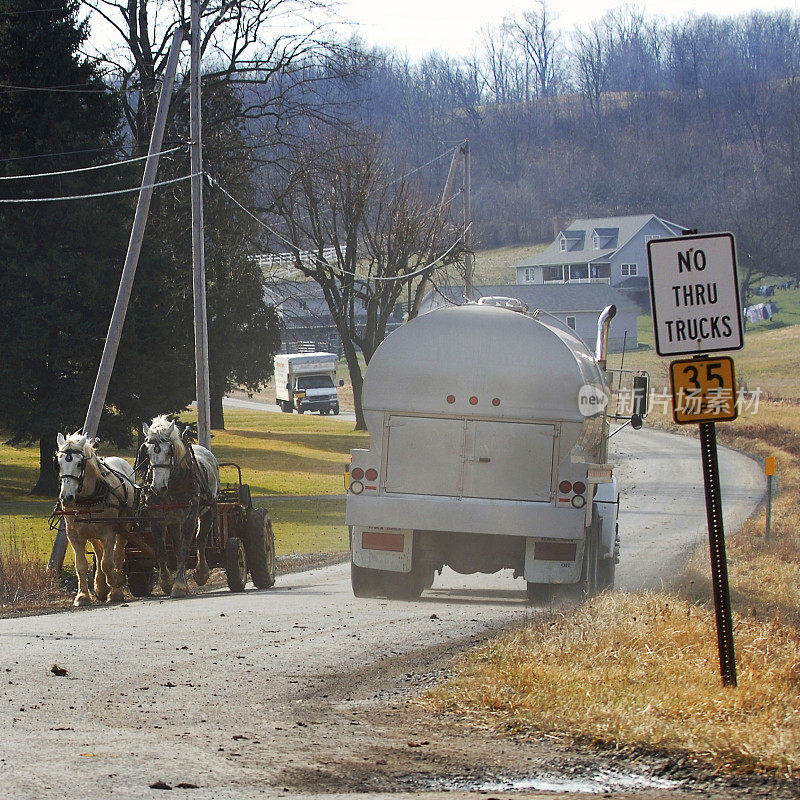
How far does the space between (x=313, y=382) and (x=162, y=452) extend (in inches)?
2534

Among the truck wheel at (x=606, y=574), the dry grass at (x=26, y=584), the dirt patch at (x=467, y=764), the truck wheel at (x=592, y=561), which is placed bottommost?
the dry grass at (x=26, y=584)

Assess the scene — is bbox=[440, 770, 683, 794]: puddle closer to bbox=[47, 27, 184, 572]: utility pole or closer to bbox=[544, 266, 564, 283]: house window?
bbox=[47, 27, 184, 572]: utility pole

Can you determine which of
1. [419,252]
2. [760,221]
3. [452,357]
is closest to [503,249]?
[760,221]

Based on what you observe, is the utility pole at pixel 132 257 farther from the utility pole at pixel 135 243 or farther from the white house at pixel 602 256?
the white house at pixel 602 256

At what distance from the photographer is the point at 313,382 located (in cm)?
8044

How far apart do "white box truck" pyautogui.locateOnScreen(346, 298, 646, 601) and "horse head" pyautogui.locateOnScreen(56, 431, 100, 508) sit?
10.7ft

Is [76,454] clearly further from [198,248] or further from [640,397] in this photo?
[198,248]

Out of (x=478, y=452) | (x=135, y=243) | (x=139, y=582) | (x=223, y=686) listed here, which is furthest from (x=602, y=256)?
(x=223, y=686)

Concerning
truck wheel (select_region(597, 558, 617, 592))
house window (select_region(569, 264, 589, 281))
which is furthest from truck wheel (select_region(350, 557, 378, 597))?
house window (select_region(569, 264, 589, 281))

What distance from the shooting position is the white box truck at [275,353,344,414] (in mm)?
79875

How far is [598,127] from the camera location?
15325cm

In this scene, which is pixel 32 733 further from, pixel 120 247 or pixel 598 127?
pixel 598 127

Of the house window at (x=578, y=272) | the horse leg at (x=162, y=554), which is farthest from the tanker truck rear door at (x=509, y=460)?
the house window at (x=578, y=272)

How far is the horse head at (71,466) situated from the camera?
15.5 m
